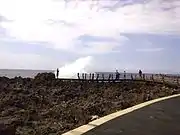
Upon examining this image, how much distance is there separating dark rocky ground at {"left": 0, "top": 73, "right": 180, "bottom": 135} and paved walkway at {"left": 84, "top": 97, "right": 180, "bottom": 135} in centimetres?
324

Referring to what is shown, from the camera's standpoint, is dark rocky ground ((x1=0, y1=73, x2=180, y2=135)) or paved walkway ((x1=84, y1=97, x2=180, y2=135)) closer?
paved walkway ((x1=84, y1=97, x2=180, y2=135))

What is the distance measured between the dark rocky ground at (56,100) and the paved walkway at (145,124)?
324cm

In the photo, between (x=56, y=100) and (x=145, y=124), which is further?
(x=56, y=100)

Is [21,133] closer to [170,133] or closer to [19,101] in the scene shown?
[170,133]

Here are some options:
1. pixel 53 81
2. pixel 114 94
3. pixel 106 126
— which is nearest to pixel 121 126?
pixel 106 126

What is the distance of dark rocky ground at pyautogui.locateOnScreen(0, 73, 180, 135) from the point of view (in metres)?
18.7

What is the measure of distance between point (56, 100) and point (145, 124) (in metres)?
23.8

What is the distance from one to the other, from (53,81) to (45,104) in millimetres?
15791

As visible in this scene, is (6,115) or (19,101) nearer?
(6,115)

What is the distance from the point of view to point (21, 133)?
16906 mm

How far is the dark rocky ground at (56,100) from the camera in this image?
18.7 metres

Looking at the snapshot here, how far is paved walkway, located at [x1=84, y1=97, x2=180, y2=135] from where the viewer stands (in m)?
10.0

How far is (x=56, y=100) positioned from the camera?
3472cm

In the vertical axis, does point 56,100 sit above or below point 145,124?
below
